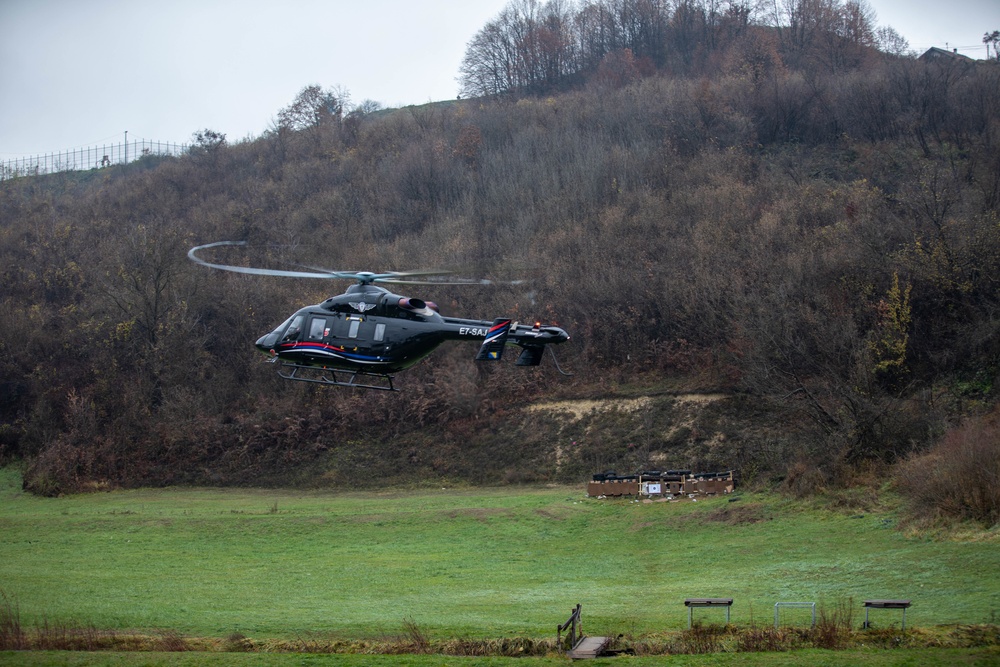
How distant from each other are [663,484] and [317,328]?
17.8m

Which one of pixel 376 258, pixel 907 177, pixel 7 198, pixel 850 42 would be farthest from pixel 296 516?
pixel 850 42

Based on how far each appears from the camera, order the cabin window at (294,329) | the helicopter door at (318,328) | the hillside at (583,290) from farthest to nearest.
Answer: the hillside at (583,290), the cabin window at (294,329), the helicopter door at (318,328)

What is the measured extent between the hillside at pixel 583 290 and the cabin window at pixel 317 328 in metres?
19.0

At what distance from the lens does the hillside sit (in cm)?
4284

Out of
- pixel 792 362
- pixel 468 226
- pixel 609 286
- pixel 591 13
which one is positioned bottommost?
pixel 792 362

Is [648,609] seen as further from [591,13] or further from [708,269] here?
[591,13]

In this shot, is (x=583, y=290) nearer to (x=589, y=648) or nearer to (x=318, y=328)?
Answer: (x=318, y=328)

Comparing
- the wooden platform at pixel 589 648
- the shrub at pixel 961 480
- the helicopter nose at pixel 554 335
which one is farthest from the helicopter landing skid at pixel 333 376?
the shrub at pixel 961 480

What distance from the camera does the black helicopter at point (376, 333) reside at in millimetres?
23859

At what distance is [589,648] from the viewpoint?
58.2 ft

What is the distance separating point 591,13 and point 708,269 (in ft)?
170

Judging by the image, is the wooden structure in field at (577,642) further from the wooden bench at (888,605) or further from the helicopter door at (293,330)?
the helicopter door at (293,330)

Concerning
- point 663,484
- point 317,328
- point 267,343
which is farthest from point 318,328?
point 663,484

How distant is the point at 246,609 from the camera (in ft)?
76.5
